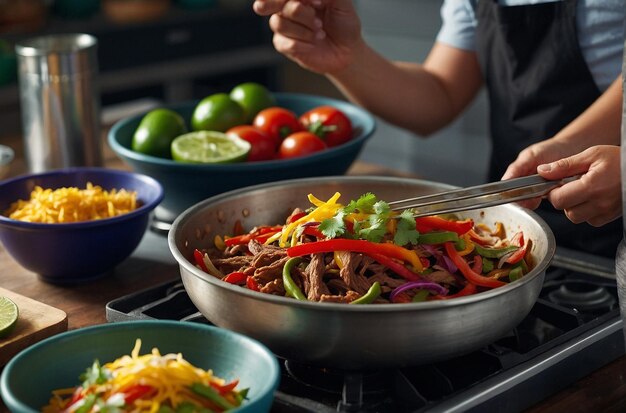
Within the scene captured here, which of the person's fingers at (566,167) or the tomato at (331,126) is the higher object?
the person's fingers at (566,167)

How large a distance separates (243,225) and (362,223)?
309 mm

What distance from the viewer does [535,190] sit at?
4.37ft

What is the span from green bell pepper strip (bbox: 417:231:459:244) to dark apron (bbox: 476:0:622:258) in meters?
0.67

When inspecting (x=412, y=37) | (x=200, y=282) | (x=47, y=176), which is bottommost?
(x=412, y=37)

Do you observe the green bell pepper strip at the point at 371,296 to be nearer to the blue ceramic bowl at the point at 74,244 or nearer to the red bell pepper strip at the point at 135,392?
the red bell pepper strip at the point at 135,392

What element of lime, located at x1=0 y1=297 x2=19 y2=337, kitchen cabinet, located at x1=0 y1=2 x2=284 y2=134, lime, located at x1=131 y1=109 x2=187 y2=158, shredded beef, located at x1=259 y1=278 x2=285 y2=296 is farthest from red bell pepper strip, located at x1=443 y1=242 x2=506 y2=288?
kitchen cabinet, located at x1=0 y1=2 x2=284 y2=134

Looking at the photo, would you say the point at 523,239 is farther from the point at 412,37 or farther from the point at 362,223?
the point at 412,37

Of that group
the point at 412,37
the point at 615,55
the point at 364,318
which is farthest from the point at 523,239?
the point at 412,37

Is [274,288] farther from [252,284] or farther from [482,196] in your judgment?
[482,196]

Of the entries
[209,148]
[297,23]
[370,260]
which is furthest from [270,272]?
[297,23]

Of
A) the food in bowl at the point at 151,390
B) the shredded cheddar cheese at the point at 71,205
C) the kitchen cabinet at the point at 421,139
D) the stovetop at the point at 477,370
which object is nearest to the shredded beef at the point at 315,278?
the stovetop at the point at 477,370

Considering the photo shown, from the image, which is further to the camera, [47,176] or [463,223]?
[47,176]

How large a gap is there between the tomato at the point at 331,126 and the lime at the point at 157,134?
0.30 metres

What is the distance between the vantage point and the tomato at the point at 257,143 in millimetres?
1904
